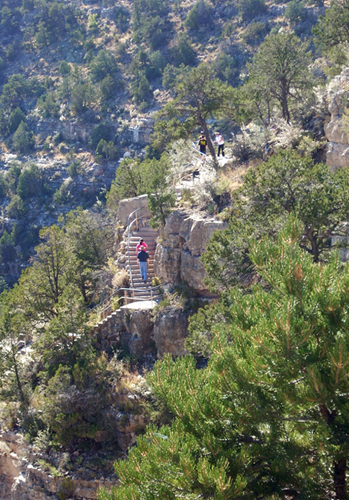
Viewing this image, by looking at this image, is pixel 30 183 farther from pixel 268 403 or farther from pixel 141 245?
pixel 268 403

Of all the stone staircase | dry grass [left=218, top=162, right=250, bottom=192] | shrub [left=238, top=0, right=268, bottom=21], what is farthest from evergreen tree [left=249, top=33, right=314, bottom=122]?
shrub [left=238, top=0, right=268, bottom=21]

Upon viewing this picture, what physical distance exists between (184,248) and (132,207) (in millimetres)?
6235

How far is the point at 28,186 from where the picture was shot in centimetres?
5238

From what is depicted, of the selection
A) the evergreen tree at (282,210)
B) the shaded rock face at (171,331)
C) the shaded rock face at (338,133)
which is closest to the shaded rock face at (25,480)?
the shaded rock face at (171,331)

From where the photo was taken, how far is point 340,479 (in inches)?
244

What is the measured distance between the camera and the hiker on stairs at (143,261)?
1772 cm

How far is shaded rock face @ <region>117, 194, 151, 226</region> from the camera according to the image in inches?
844

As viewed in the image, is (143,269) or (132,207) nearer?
(143,269)

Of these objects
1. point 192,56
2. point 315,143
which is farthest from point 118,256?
point 192,56

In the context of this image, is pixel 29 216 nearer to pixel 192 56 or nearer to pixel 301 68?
pixel 192 56

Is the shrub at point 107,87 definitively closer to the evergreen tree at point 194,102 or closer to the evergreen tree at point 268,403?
the evergreen tree at point 194,102

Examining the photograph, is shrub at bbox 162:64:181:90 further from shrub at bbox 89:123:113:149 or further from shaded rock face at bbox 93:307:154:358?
shaded rock face at bbox 93:307:154:358

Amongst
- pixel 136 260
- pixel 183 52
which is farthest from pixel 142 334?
pixel 183 52

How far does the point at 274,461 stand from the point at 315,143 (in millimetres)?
11982
